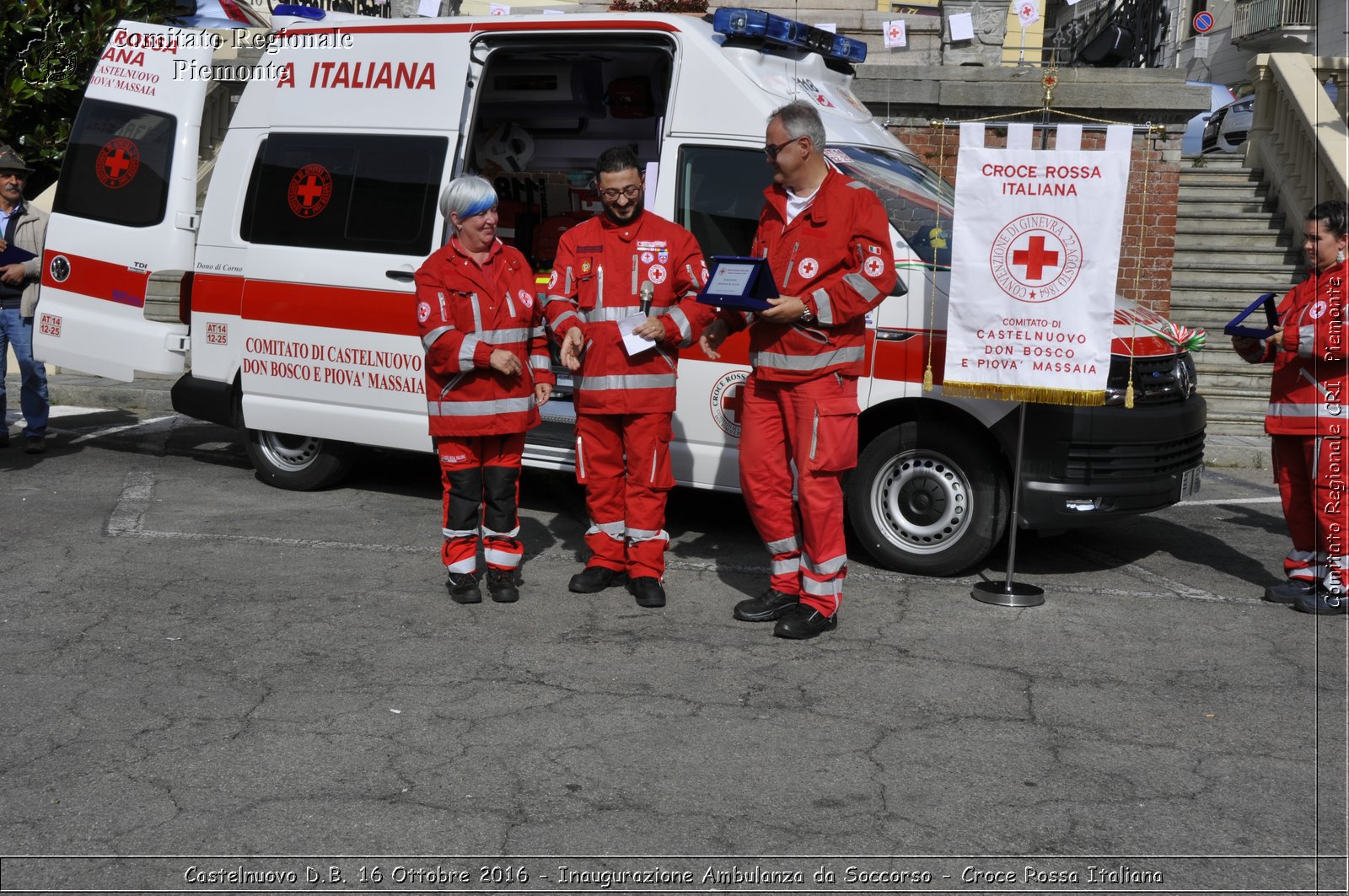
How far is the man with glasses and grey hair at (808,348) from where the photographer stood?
529 centimetres

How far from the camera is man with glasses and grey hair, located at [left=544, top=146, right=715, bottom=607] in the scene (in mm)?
5773

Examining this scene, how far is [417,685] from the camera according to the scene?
484 cm

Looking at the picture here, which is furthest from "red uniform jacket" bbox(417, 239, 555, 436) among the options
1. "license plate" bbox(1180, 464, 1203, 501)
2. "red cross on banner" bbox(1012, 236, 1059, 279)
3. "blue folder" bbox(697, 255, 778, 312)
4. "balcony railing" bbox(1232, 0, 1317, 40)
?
"balcony railing" bbox(1232, 0, 1317, 40)

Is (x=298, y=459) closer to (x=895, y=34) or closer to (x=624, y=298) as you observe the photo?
(x=624, y=298)

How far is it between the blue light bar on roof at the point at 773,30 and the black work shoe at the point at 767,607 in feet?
9.03

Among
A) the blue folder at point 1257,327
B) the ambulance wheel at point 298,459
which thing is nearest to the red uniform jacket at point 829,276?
the blue folder at point 1257,327

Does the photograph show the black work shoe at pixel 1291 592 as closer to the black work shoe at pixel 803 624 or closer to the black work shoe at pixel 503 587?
the black work shoe at pixel 803 624

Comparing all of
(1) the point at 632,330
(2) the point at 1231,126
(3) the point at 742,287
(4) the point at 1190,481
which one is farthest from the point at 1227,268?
(3) the point at 742,287

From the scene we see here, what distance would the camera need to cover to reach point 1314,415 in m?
6.06

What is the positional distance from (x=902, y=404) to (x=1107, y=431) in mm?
929

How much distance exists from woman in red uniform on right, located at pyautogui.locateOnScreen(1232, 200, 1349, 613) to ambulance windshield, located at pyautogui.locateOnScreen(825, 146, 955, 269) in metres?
1.43

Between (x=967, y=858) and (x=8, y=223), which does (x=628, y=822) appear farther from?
(x=8, y=223)

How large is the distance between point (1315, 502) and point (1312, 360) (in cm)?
65

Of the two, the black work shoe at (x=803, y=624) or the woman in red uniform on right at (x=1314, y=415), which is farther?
the woman in red uniform on right at (x=1314, y=415)
